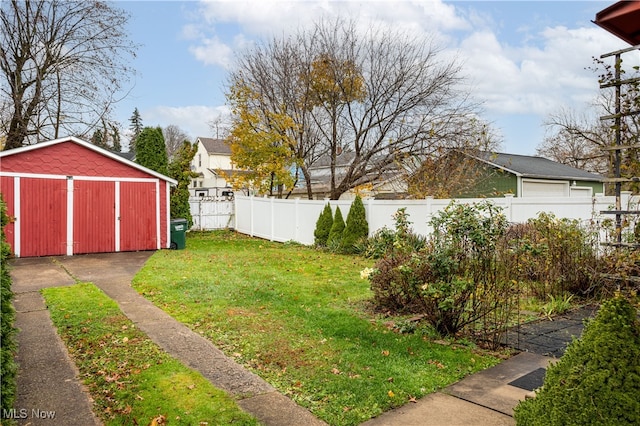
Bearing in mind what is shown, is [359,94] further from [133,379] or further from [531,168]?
[133,379]

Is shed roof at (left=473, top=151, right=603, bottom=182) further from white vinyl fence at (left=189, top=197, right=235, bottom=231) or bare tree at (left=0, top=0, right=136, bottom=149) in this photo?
bare tree at (left=0, top=0, right=136, bottom=149)

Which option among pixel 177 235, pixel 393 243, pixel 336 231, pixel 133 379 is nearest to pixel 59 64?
pixel 177 235

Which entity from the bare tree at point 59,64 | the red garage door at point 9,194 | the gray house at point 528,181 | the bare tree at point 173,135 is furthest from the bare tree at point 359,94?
the bare tree at point 173,135

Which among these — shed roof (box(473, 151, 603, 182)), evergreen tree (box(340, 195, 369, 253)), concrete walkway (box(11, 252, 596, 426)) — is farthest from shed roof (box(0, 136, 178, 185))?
shed roof (box(473, 151, 603, 182))

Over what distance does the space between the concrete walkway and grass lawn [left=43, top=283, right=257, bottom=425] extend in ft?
0.32

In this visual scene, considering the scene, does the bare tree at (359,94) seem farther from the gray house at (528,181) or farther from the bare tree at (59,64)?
the bare tree at (59,64)

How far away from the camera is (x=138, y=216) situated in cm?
1297

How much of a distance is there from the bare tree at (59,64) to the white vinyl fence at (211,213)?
502 cm

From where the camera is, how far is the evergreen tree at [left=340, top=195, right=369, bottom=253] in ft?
40.1

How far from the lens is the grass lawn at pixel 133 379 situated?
9.95 feet

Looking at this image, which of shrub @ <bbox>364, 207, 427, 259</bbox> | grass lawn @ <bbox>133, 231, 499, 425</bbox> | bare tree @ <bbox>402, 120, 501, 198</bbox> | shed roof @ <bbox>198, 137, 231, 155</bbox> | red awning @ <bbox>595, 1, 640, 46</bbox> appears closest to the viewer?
red awning @ <bbox>595, 1, 640, 46</bbox>

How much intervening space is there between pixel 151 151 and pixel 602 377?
15965 millimetres

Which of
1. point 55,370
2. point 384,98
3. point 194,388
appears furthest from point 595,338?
point 384,98

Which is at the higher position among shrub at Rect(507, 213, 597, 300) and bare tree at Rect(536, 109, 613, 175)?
bare tree at Rect(536, 109, 613, 175)
